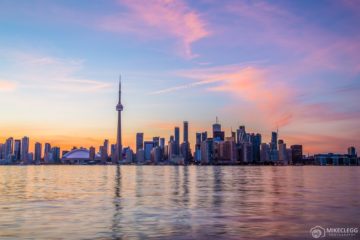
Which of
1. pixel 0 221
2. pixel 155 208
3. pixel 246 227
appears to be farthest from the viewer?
pixel 155 208

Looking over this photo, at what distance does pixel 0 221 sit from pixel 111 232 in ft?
39.9

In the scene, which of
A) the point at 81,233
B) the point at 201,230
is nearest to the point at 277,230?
the point at 201,230

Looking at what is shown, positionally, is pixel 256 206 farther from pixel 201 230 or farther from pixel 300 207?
pixel 201 230

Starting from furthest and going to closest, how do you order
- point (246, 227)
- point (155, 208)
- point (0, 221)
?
point (155, 208) → point (0, 221) → point (246, 227)

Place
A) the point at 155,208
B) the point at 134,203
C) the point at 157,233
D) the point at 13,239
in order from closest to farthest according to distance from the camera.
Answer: the point at 13,239
the point at 157,233
the point at 155,208
the point at 134,203

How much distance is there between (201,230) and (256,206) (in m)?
19.9

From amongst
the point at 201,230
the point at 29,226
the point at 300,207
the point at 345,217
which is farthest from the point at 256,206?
the point at 29,226

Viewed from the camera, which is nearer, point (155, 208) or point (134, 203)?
A: point (155, 208)

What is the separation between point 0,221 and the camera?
125ft

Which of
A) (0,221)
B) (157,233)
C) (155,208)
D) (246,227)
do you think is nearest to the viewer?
(157,233)

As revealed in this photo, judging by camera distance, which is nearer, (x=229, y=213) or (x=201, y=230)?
(x=201, y=230)

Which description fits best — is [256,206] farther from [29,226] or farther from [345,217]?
[29,226]

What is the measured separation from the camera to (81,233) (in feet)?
106

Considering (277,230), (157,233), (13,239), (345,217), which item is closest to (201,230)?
(157,233)
